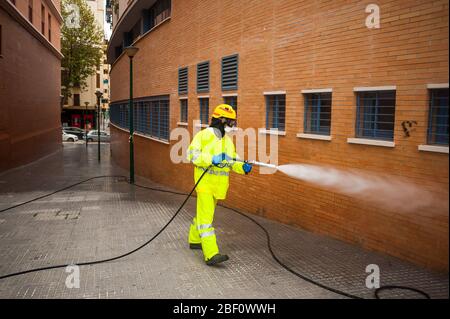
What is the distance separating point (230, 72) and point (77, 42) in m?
47.1

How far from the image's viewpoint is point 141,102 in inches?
724

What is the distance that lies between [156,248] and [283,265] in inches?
81.2

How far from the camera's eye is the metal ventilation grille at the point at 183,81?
12945mm

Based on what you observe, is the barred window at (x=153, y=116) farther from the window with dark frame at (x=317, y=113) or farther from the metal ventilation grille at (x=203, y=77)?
the window with dark frame at (x=317, y=113)

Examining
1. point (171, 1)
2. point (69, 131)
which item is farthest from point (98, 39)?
point (171, 1)

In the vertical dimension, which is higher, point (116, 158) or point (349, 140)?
point (349, 140)

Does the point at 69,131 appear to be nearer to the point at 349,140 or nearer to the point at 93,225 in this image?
the point at 93,225

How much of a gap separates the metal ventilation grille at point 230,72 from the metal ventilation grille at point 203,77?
1107mm

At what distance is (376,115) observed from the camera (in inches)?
251

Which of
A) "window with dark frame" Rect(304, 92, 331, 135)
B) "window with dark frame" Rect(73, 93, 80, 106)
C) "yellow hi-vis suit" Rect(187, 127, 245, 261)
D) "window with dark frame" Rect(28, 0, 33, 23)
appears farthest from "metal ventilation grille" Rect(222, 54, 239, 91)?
"window with dark frame" Rect(73, 93, 80, 106)

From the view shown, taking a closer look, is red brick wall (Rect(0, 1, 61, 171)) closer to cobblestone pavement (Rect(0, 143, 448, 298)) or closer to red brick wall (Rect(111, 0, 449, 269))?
cobblestone pavement (Rect(0, 143, 448, 298))

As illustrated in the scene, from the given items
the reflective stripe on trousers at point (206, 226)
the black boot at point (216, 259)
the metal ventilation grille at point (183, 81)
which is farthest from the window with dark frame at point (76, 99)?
the black boot at point (216, 259)

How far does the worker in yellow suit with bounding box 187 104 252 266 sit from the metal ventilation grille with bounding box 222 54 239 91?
3912mm

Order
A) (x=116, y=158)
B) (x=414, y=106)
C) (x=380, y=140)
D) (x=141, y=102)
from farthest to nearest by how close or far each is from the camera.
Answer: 1. (x=116, y=158)
2. (x=141, y=102)
3. (x=380, y=140)
4. (x=414, y=106)
